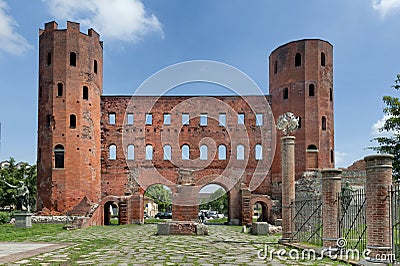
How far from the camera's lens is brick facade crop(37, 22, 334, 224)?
28312 millimetres

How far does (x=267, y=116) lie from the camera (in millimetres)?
31844

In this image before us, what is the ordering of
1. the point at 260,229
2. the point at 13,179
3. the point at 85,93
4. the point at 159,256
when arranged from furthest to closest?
the point at 13,179 < the point at 85,93 < the point at 260,229 < the point at 159,256

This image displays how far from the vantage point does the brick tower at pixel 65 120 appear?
2781 cm

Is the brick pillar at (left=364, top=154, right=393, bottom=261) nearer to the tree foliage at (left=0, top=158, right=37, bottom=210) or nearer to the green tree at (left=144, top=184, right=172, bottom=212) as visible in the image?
the tree foliage at (left=0, top=158, right=37, bottom=210)

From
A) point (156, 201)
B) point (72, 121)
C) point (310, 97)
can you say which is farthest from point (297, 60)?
point (156, 201)

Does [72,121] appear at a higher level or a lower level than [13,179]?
higher

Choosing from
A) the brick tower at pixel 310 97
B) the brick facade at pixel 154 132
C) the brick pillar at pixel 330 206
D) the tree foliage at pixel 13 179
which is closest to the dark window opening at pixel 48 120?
the brick facade at pixel 154 132

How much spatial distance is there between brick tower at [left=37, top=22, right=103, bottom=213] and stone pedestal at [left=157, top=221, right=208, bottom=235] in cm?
1237

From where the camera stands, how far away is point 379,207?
847 centimetres

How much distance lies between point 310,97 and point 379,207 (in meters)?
21.2

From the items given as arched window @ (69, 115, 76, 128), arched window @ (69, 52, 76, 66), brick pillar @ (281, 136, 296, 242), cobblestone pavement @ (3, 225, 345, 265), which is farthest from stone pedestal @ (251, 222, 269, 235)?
arched window @ (69, 52, 76, 66)

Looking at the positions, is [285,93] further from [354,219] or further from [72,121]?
[354,219]

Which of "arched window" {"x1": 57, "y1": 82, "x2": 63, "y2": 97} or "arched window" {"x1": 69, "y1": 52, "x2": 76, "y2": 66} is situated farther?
"arched window" {"x1": 69, "y1": 52, "x2": 76, "y2": 66}

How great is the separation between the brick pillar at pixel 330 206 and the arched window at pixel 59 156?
20.6 m
